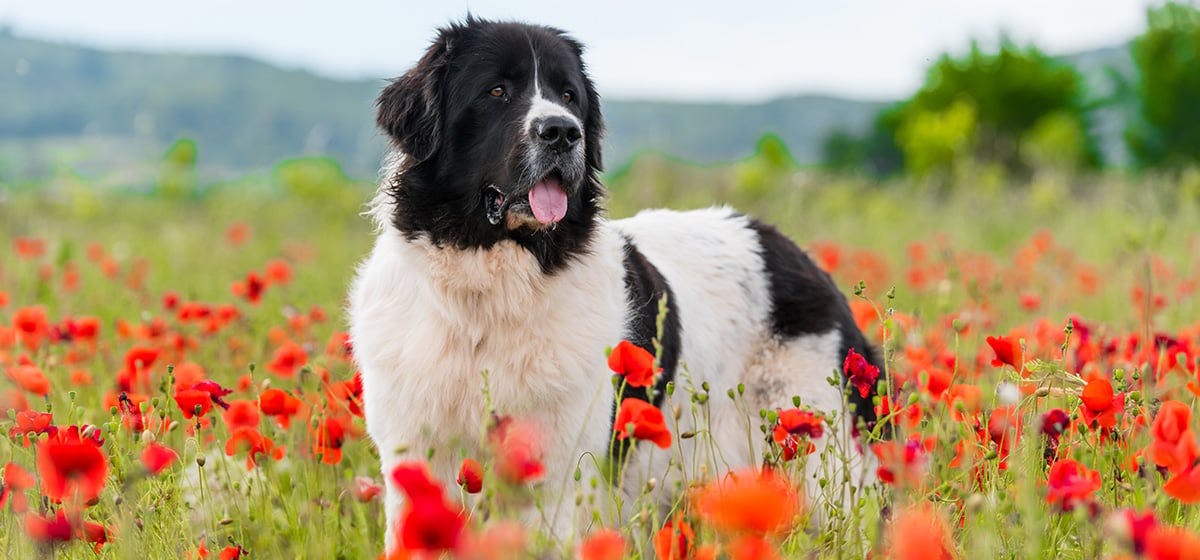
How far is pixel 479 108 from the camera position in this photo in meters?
3.44

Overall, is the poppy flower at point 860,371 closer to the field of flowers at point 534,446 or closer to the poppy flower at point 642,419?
the field of flowers at point 534,446

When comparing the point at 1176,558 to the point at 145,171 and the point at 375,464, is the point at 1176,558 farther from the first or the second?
the point at 145,171

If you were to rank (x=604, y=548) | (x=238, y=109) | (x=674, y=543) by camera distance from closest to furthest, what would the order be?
(x=604, y=548) → (x=674, y=543) → (x=238, y=109)

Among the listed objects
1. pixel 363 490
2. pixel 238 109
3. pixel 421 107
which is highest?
pixel 421 107

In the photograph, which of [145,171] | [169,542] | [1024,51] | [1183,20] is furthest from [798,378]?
[1024,51]

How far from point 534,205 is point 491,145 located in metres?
0.26

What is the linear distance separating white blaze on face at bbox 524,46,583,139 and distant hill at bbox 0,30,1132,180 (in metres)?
44.9

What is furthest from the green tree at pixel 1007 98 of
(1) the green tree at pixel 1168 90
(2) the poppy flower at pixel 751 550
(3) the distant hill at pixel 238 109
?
(2) the poppy flower at pixel 751 550

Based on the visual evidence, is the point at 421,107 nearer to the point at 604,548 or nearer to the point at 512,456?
the point at 512,456

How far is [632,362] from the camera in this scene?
7.35ft

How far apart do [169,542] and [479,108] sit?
165 cm

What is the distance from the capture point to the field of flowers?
1.84 meters

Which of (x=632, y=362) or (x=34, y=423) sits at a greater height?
(x=632, y=362)

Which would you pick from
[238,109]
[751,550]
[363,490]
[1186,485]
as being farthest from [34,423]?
[238,109]
